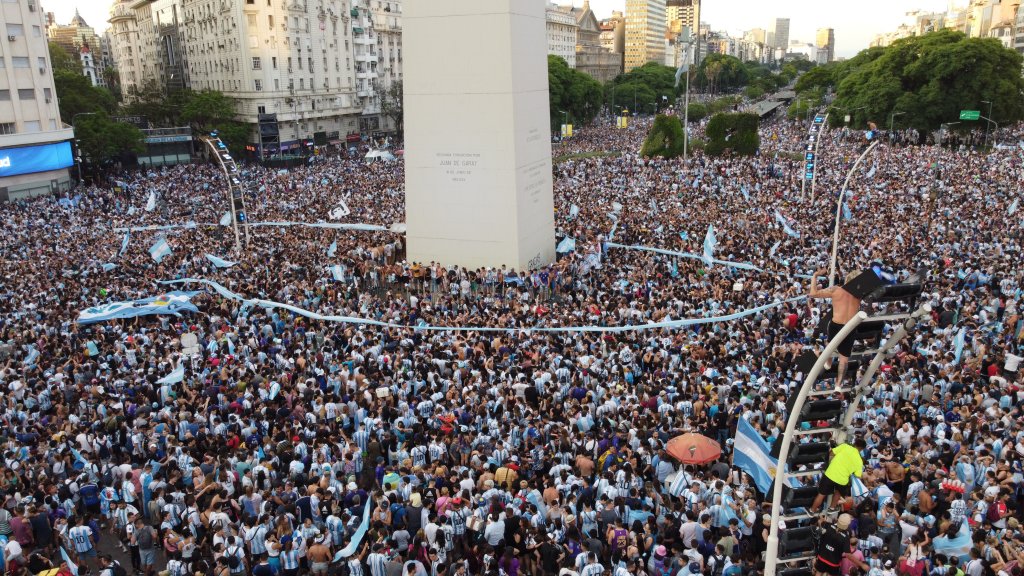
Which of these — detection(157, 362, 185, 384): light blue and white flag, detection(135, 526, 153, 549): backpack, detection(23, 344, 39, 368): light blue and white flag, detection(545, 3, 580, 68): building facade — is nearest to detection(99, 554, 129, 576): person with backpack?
detection(135, 526, 153, 549): backpack

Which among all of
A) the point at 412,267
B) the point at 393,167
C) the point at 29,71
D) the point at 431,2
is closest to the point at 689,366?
the point at 412,267

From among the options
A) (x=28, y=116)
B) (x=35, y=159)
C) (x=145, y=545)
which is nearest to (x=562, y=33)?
(x=28, y=116)

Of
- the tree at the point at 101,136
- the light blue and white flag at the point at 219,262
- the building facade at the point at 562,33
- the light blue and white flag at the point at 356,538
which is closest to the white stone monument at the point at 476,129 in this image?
the light blue and white flag at the point at 219,262

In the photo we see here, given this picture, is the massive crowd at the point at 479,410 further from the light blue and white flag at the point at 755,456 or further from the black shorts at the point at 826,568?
the light blue and white flag at the point at 755,456

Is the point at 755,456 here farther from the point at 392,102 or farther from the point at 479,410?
the point at 392,102

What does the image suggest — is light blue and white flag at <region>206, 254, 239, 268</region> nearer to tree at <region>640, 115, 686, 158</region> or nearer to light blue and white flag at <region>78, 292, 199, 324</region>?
light blue and white flag at <region>78, 292, 199, 324</region>

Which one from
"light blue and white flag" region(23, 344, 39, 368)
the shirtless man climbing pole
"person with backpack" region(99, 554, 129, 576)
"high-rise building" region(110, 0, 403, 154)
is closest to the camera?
the shirtless man climbing pole

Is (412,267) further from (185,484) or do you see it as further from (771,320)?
(185,484)
